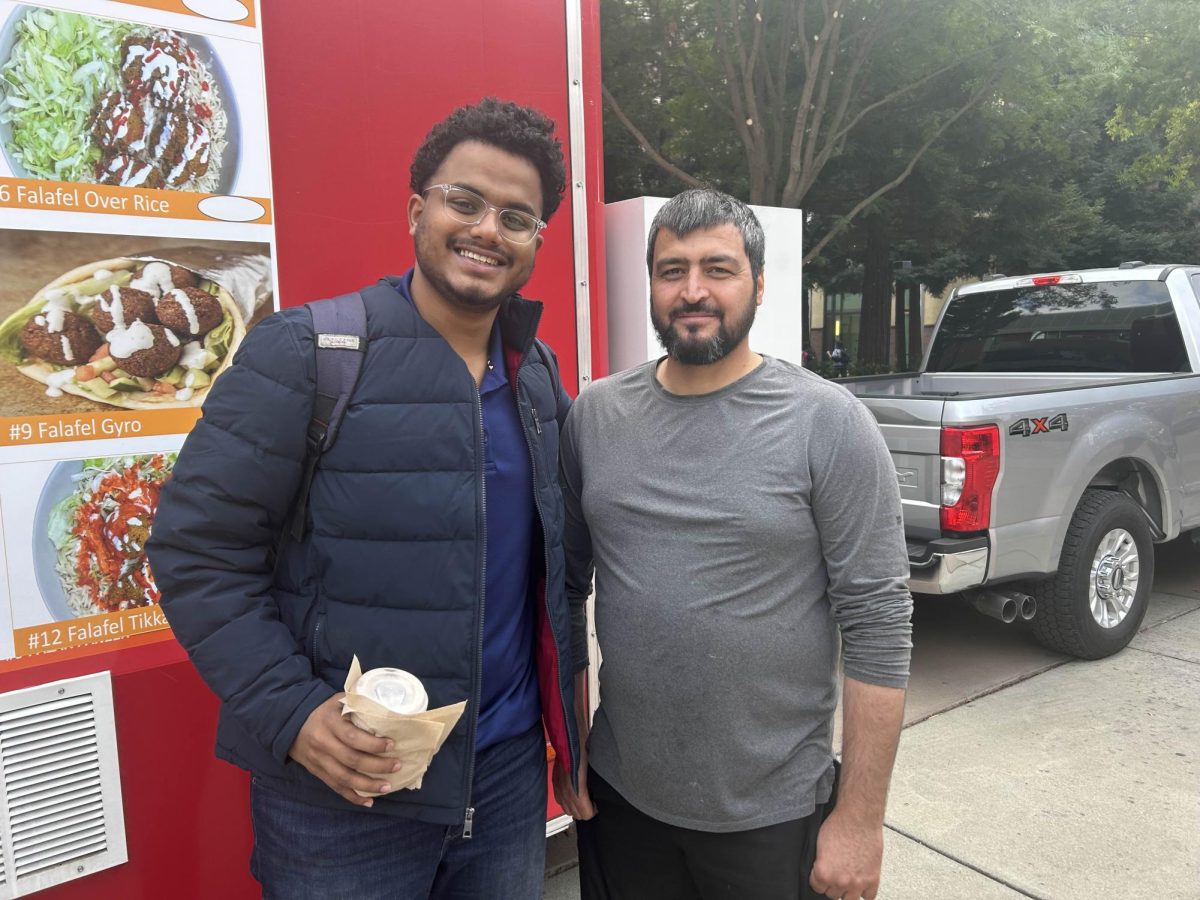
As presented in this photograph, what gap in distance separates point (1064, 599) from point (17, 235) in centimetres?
488

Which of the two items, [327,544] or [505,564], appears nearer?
[327,544]

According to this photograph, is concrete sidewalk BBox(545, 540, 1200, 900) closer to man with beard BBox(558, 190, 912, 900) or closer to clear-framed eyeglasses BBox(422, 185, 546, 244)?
man with beard BBox(558, 190, 912, 900)

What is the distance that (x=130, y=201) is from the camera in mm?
1898

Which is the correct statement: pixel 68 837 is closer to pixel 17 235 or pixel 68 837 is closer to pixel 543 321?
pixel 17 235

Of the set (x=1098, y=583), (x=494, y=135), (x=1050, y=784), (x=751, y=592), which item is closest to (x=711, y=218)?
(x=494, y=135)

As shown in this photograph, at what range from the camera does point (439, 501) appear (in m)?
1.59

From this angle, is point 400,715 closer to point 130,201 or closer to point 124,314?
point 124,314

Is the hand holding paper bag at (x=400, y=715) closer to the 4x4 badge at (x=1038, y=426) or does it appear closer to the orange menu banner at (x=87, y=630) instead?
the orange menu banner at (x=87, y=630)

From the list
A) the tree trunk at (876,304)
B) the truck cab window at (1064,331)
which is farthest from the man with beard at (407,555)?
the tree trunk at (876,304)

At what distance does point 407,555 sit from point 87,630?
2.73ft

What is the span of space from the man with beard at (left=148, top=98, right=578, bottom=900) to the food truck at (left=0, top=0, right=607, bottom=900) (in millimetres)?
455

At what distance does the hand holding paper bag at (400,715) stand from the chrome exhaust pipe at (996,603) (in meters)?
3.89

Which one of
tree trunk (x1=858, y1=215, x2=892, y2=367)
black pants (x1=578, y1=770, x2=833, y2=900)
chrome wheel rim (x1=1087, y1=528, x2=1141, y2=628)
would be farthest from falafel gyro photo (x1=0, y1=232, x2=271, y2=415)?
tree trunk (x1=858, y1=215, x2=892, y2=367)

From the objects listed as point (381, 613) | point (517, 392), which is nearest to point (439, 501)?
point (381, 613)
